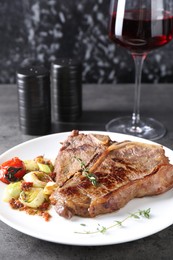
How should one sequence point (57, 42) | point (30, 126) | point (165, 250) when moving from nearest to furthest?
point (165, 250) → point (30, 126) → point (57, 42)

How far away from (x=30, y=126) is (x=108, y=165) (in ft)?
2.76

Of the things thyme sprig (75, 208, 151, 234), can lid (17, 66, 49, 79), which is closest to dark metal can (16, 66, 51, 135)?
can lid (17, 66, 49, 79)

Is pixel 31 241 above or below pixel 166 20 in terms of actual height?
below

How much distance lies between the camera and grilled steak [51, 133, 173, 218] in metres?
1.83

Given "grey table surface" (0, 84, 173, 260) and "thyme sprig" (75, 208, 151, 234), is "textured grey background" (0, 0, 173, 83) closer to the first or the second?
"grey table surface" (0, 84, 173, 260)

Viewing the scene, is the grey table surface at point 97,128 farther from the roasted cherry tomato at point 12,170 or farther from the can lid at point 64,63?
the can lid at point 64,63

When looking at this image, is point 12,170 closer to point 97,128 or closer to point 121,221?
point 121,221

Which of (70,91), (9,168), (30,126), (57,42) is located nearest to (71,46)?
(57,42)

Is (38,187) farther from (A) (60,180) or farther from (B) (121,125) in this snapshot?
(B) (121,125)

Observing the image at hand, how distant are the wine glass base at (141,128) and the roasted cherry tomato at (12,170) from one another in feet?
2.52

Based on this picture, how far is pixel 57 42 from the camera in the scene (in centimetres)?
338

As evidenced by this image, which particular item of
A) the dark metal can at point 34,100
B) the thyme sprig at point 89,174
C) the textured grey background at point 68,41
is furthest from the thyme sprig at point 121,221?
the textured grey background at point 68,41

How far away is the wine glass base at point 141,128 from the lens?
9.07 ft

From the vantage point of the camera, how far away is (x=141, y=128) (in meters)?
2.83
